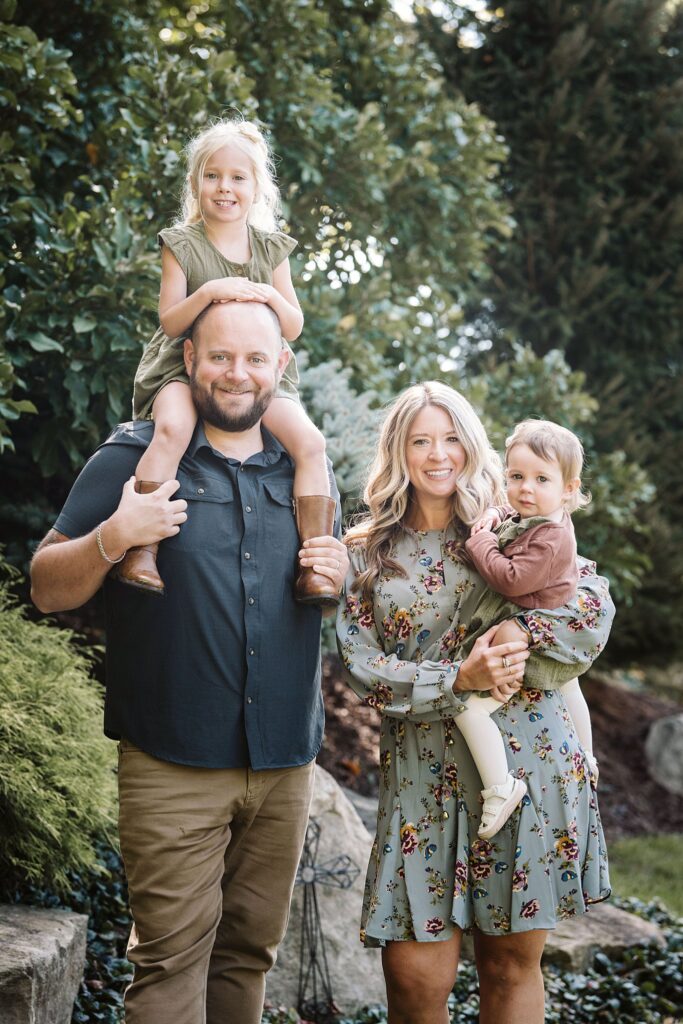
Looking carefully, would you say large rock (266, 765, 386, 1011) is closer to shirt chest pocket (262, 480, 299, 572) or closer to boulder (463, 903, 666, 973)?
boulder (463, 903, 666, 973)

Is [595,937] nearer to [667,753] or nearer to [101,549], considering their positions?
[101,549]

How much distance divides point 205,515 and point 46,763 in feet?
4.08

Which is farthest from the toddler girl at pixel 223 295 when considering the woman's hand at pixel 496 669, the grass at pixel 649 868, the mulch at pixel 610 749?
the grass at pixel 649 868

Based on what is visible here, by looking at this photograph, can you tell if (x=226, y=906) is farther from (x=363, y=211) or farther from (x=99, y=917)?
(x=363, y=211)

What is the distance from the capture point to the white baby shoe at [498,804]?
2312mm

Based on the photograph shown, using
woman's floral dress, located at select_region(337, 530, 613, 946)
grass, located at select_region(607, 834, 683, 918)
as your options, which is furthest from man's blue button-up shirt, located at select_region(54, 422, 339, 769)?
grass, located at select_region(607, 834, 683, 918)

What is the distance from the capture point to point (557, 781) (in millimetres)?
2430

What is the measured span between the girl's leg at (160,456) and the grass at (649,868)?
410 cm

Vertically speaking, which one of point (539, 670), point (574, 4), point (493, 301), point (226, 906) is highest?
point (574, 4)

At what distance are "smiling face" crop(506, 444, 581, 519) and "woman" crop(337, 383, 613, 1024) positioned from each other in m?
0.12

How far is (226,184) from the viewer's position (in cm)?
258

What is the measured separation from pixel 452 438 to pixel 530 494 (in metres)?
0.26

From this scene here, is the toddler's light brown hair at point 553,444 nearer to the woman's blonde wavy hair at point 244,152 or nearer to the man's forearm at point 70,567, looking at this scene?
the woman's blonde wavy hair at point 244,152

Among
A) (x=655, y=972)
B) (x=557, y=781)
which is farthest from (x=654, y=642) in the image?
(x=557, y=781)
